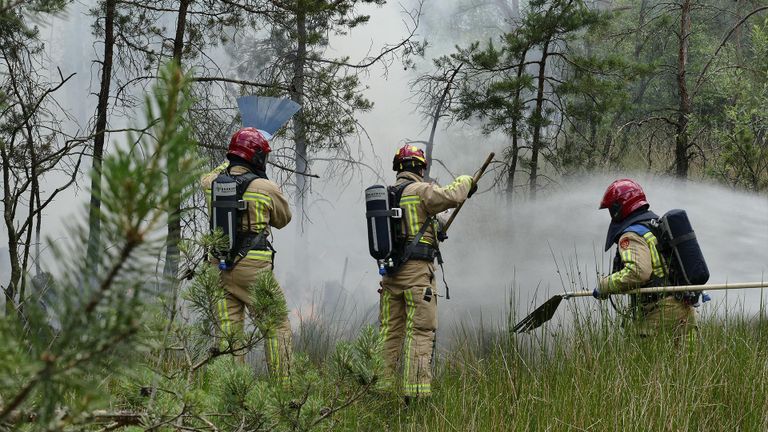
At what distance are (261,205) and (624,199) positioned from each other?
251 centimetres

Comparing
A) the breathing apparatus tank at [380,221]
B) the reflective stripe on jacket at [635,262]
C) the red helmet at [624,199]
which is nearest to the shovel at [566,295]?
the reflective stripe on jacket at [635,262]

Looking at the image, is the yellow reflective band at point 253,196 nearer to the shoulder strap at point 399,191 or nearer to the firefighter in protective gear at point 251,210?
the firefighter in protective gear at point 251,210

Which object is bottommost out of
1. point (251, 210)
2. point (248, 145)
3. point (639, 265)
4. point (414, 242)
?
point (639, 265)

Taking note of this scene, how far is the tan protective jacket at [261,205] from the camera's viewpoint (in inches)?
224

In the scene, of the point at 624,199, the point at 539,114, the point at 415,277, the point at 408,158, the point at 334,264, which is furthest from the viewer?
the point at 334,264

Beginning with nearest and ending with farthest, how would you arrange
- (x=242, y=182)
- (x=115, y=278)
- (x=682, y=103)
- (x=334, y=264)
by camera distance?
1. (x=115, y=278)
2. (x=242, y=182)
3. (x=682, y=103)
4. (x=334, y=264)

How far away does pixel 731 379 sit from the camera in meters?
3.82

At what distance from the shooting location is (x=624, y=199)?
5402mm

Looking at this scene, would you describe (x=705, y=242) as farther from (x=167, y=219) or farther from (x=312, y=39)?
(x=167, y=219)

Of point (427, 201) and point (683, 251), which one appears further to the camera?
point (427, 201)

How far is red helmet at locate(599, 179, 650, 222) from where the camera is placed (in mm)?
5379

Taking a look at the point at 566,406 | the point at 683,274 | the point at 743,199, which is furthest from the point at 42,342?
the point at 743,199

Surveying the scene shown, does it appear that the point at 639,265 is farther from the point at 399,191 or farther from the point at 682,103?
the point at 682,103

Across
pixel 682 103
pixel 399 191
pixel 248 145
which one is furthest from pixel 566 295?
pixel 682 103
